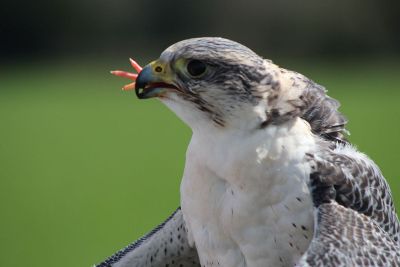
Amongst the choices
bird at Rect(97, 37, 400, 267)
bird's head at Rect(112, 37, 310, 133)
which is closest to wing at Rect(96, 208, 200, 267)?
bird at Rect(97, 37, 400, 267)

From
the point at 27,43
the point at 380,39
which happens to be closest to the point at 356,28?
the point at 380,39

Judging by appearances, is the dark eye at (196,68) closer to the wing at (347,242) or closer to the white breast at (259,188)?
the white breast at (259,188)

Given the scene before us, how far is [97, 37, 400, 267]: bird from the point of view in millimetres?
4539

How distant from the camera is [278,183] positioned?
4.62 metres

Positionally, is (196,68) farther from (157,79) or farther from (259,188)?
(259,188)

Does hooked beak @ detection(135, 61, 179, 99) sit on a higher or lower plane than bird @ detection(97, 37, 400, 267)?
higher

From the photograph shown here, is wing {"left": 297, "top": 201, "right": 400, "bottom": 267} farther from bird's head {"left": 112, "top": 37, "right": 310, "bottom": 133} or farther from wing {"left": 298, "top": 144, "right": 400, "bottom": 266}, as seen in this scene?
bird's head {"left": 112, "top": 37, "right": 310, "bottom": 133}

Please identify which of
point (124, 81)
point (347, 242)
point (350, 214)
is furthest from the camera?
point (124, 81)

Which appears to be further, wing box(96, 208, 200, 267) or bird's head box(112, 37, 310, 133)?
wing box(96, 208, 200, 267)

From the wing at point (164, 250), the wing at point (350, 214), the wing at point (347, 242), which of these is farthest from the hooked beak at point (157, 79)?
the wing at point (164, 250)

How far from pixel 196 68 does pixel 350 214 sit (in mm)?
886

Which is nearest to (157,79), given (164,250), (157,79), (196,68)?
(157,79)

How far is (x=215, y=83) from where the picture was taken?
4.54 metres

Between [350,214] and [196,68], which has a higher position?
[196,68]
